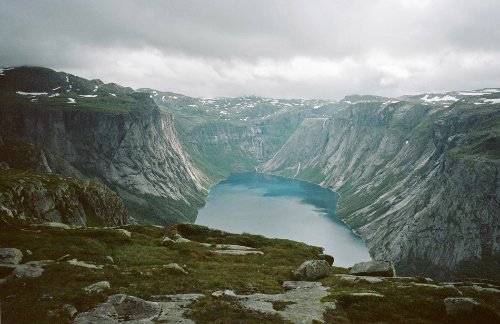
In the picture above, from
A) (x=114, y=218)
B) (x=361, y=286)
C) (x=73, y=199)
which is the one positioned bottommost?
(x=114, y=218)

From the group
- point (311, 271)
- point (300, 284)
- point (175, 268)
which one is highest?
point (175, 268)

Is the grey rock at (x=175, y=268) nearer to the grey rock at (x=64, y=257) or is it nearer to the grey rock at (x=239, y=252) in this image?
the grey rock at (x=64, y=257)

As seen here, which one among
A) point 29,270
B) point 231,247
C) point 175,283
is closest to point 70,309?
point 29,270

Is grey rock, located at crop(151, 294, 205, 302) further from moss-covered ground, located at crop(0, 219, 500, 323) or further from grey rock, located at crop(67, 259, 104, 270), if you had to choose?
grey rock, located at crop(67, 259, 104, 270)

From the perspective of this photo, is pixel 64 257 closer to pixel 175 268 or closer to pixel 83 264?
pixel 83 264

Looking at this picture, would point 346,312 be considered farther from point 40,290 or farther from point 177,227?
point 177,227

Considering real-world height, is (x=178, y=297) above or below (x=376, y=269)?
above

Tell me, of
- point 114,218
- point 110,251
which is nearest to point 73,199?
point 114,218
